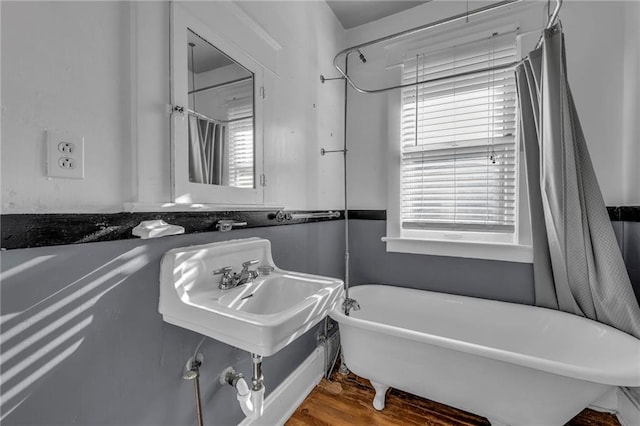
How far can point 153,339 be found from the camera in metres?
0.92

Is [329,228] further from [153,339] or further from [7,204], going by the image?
[7,204]

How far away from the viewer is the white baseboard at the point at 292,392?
4.58 ft

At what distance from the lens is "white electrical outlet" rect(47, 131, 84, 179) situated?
0.69 meters

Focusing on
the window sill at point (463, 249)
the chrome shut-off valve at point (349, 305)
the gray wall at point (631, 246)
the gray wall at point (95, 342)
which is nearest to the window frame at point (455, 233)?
the window sill at point (463, 249)

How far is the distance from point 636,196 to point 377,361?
5.20 ft

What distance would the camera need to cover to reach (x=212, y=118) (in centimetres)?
114

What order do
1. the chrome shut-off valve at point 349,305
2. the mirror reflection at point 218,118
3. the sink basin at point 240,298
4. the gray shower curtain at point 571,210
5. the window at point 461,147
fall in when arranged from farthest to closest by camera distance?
the window at point 461,147 → the chrome shut-off valve at point 349,305 → the gray shower curtain at point 571,210 → the mirror reflection at point 218,118 → the sink basin at point 240,298

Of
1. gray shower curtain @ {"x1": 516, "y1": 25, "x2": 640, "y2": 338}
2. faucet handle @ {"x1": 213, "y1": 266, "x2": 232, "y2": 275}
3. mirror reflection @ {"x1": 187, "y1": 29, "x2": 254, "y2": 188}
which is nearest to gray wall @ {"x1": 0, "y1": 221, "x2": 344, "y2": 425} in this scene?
faucet handle @ {"x1": 213, "y1": 266, "x2": 232, "y2": 275}

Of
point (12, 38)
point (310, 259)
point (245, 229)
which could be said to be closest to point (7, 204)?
point (12, 38)

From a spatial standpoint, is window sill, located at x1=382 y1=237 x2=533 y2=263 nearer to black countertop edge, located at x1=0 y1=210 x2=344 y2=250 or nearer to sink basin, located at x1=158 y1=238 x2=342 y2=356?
sink basin, located at x1=158 y1=238 x2=342 y2=356

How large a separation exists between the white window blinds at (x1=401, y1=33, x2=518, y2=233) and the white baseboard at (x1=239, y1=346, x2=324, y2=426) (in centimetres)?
116

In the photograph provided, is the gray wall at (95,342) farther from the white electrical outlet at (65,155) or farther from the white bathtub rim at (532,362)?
the white bathtub rim at (532,362)

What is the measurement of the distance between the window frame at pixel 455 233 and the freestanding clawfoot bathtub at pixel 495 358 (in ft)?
1.01

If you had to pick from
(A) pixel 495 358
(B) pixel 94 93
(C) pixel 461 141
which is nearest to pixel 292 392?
(A) pixel 495 358
